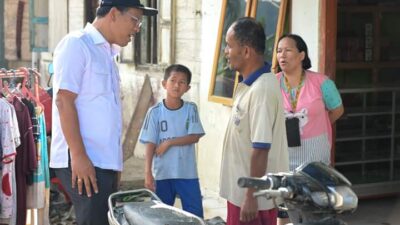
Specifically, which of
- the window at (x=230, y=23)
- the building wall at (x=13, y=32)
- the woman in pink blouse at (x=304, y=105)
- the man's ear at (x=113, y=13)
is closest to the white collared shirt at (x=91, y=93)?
the man's ear at (x=113, y=13)

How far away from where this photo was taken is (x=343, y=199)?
7.70ft

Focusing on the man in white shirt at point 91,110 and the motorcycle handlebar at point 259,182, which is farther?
the man in white shirt at point 91,110

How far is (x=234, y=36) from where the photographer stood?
11.9 feet

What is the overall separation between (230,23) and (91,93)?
3834mm

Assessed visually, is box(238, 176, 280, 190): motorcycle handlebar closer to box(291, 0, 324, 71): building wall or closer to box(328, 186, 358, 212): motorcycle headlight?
box(328, 186, 358, 212): motorcycle headlight

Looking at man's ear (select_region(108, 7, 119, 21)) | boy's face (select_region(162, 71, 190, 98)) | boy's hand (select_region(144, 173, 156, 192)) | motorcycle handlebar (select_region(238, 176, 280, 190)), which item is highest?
man's ear (select_region(108, 7, 119, 21))

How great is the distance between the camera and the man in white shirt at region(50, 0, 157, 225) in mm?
3568

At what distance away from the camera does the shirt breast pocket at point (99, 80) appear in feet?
12.0

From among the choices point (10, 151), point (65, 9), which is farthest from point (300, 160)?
point (65, 9)

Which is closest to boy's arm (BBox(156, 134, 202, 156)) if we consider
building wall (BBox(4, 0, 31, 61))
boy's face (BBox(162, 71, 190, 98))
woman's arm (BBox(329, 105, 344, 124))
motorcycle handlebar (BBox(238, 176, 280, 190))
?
boy's face (BBox(162, 71, 190, 98))

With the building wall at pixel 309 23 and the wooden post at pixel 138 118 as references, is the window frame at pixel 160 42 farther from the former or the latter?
the building wall at pixel 309 23

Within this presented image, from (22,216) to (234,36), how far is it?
2982 millimetres

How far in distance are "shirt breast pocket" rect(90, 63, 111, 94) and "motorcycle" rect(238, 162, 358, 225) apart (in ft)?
5.09

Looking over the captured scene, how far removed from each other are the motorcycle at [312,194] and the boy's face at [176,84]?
3013mm
